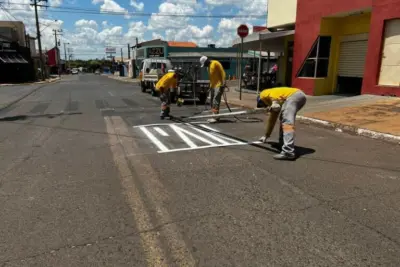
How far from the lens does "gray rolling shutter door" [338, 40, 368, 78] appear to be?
1396cm

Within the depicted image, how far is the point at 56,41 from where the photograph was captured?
8394 centimetres

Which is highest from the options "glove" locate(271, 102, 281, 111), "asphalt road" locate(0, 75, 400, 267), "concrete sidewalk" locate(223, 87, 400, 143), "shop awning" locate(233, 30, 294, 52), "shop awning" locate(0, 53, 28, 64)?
"shop awning" locate(233, 30, 294, 52)

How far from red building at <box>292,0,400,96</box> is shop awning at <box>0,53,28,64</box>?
37.1 meters

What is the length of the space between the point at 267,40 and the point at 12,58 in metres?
35.8

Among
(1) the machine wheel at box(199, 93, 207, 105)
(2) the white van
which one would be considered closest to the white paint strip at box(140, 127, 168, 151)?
(1) the machine wheel at box(199, 93, 207, 105)

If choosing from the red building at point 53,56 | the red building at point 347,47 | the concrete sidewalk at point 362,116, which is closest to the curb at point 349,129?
the concrete sidewalk at point 362,116

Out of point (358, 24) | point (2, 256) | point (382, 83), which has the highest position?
point (358, 24)

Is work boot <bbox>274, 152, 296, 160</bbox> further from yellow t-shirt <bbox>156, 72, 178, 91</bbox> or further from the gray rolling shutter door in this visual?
the gray rolling shutter door

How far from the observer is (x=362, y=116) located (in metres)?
9.27

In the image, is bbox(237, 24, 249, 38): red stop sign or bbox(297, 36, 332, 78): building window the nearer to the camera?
bbox(237, 24, 249, 38): red stop sign

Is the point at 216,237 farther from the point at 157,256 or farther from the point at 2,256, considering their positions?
the point at 2,256

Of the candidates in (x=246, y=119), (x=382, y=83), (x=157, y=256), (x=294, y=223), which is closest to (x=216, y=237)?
(x=157, y=256)

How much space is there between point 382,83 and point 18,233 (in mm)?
12358

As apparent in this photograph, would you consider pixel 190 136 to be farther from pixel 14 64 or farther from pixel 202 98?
pixel 14 64
